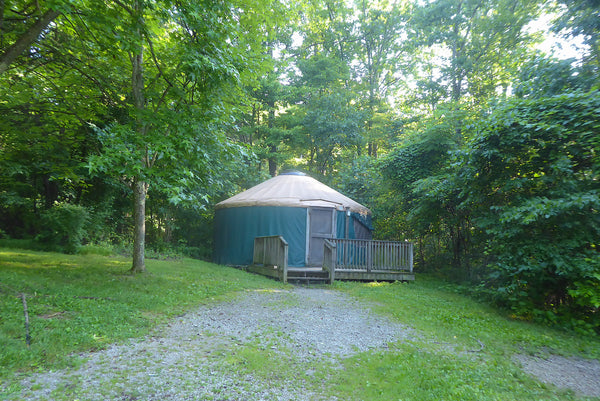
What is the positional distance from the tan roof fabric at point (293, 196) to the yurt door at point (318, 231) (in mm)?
266

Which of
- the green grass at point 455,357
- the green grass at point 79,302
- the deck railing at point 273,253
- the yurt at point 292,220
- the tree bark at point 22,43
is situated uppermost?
the tree bark at point 22,43

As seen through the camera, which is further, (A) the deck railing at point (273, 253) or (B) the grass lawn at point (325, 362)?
(A) the deck railing at point (273, 253)

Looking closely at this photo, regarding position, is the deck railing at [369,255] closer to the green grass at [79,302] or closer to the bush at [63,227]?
the green grass at [79,302]

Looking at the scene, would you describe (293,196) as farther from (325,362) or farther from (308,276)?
(325,362)

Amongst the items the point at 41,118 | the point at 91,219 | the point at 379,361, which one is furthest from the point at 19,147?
the point at 379,361

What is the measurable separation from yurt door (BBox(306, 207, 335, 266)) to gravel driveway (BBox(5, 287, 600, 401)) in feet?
15.0

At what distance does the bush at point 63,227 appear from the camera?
8.15 metres

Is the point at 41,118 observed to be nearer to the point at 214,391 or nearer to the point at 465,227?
the point at 214,391

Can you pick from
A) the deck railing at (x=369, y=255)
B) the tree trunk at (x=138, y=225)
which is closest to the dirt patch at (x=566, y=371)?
the deck railing at (x=369, y=255)

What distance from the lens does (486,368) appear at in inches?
123

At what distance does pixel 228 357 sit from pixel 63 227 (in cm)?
749

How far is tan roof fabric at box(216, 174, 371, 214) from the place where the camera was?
9742 mm

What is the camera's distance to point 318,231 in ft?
32.2

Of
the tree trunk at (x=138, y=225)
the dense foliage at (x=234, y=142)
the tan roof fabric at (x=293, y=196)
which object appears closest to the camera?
the dense foliage at (x=234, y=142)
